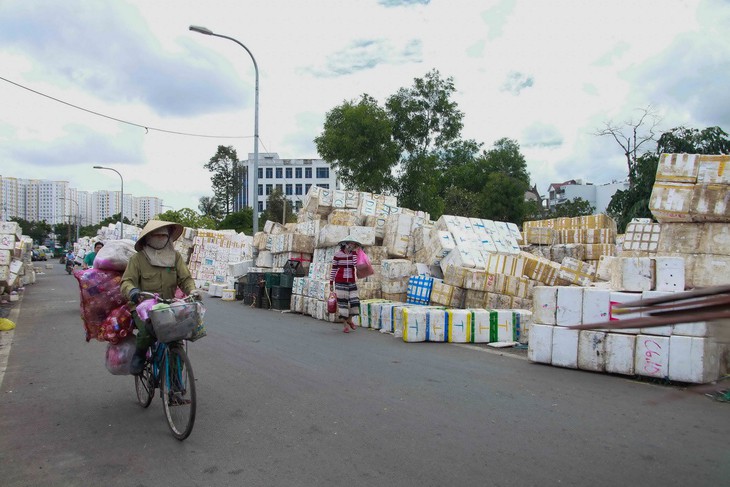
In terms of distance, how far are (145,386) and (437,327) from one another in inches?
206

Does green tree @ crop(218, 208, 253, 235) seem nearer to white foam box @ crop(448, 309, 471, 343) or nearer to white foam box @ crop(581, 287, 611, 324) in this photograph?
white foam box @ crop(448, 309, 471, 343)

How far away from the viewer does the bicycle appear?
4621mm

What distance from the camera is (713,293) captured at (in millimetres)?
2256

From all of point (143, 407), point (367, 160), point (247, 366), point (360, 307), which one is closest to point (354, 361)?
point (247, 366)

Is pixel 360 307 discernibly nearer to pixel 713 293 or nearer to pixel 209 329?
pixel 209 329

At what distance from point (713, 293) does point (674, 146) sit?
2874 cm

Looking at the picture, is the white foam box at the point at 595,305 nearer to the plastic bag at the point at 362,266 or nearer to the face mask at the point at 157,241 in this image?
the plastic bag at the point at 362,266

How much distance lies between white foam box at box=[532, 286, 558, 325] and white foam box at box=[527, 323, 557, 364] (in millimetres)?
107

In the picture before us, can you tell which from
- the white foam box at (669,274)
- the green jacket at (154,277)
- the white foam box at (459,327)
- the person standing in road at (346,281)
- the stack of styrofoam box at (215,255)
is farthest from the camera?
the stack of styrofoam box at (215,255)

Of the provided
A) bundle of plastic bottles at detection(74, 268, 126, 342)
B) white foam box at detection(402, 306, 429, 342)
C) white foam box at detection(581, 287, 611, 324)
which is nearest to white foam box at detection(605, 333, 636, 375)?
white foam box at detection(581, 287, 611, 324)

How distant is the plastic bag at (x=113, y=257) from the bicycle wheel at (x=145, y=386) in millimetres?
1124

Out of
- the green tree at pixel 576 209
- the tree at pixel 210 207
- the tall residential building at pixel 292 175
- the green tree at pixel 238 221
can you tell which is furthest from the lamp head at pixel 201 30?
the tall residential building at pixel 292 175

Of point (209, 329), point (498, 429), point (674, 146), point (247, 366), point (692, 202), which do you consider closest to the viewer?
point (498, 429)

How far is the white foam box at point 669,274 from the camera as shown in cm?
707
